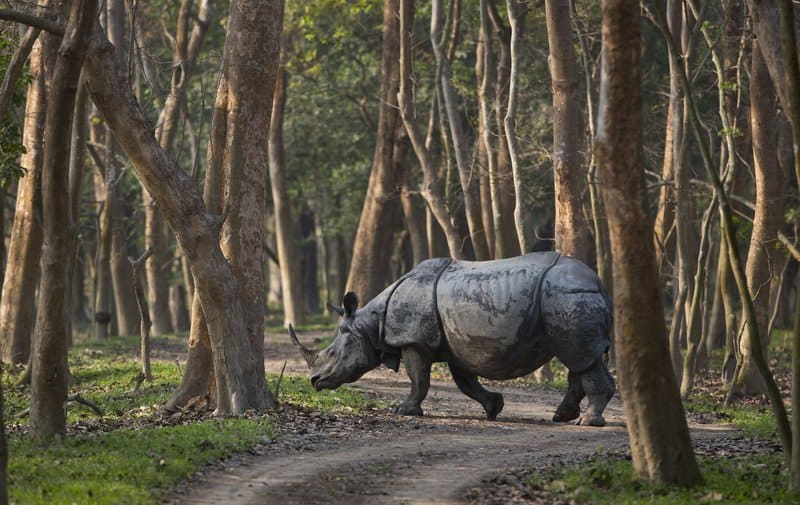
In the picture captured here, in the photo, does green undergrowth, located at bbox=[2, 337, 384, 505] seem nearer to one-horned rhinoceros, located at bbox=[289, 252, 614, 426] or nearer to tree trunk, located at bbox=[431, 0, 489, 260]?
one-horned rhinoceros, located at bbox=[289, 252, 614, 426]

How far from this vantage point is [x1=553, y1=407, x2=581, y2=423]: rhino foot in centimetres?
1698

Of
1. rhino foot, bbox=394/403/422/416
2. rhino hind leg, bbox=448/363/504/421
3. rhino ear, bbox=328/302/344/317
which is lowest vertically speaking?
rhino foot, bbox=394/403/422/416

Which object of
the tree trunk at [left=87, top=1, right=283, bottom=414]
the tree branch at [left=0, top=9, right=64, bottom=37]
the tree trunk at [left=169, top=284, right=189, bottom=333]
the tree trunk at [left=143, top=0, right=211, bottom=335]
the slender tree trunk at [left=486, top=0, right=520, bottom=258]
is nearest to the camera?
the tree branch at [left=0, top=9, right=64, bottom=37]

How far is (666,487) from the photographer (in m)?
10.9

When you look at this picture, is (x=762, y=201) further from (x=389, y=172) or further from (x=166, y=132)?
(x=166, y=132)

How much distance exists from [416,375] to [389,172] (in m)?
14.8

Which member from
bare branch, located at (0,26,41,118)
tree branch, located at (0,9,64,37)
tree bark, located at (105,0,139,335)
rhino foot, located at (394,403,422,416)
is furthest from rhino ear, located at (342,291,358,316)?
tree bark, located at (105,0,139,335)

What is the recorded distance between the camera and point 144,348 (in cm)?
2184

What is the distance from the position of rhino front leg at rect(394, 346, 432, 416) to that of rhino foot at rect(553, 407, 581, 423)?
1.82m

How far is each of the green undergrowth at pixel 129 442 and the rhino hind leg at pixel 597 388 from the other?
11.6 ft

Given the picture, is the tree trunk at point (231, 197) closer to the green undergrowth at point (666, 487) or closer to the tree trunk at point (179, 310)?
the green undergrowth at point (666, 487)

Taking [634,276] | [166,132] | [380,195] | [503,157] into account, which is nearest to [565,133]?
[503,157]

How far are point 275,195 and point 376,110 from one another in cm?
577

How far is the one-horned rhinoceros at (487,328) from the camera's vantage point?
16000mm
